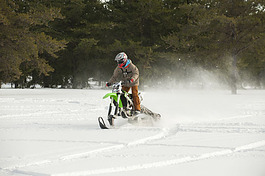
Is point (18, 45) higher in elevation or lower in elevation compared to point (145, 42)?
lower

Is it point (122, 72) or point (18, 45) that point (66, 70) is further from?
point (122, 72)

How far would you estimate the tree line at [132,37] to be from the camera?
76.4 ft

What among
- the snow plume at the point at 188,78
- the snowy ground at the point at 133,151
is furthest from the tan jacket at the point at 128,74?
the snow plume at the point at 188,78

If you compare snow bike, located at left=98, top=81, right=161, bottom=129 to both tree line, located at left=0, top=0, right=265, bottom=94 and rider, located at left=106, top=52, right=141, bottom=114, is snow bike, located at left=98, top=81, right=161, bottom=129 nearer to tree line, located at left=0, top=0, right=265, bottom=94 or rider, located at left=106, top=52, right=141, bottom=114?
rider, located at left=106, top=52, right=141, bottom=114

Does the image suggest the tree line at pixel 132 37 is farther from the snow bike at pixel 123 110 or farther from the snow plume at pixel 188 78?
the snow bike at pixel 123 110

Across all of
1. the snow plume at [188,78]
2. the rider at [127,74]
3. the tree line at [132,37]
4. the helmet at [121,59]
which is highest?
the tree line at [132,37]

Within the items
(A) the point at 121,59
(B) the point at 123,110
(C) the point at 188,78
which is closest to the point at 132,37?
(C) the point at 188,78

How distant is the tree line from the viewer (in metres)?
23.3

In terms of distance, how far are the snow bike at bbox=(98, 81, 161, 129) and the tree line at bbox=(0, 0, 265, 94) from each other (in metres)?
14.4

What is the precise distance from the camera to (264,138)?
6.54m

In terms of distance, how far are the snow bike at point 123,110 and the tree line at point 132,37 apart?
14379 mm

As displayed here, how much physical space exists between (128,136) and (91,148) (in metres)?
1.43

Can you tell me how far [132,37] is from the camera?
39188 mm

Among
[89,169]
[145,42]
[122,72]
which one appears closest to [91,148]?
[89,169]
